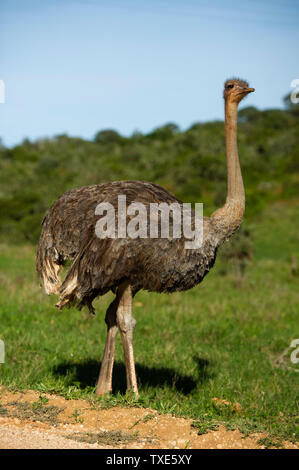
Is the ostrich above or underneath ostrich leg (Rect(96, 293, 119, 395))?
above

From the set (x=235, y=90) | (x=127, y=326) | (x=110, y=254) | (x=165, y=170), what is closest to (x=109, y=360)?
(x=127, y=326)

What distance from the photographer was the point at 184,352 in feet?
21.4

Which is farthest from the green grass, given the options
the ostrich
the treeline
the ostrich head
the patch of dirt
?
the treeline

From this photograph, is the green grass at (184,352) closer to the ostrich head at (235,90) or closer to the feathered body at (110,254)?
the feathered body at (110,254)

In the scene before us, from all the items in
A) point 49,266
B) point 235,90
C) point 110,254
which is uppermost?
point 235,90

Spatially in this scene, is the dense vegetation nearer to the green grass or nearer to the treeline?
the green grass

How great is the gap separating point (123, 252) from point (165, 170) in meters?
25.1

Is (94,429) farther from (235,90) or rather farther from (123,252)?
(235,90)

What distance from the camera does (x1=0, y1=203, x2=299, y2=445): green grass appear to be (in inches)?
195

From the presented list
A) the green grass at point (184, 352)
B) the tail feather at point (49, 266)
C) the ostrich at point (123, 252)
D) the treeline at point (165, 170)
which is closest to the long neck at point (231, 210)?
the ostrich at point (123, 252)

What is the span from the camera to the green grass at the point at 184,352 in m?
4.95

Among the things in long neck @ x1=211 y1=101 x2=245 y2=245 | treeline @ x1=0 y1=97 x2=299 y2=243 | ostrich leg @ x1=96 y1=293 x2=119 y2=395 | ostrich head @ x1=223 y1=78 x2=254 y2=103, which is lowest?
ostrich leg @ x1=96 y1=293 x2=119 y2=395
